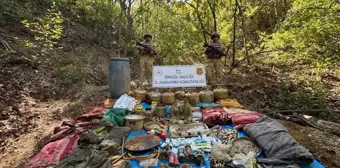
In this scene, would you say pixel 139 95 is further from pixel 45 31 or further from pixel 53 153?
pixel 45 31

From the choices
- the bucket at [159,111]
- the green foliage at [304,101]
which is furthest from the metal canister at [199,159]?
the green foliage at [304,101]

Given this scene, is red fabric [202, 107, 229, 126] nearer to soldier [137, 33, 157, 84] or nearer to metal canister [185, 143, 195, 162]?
metal canister [185, 143, 195, 162]

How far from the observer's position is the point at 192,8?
24.3 feet

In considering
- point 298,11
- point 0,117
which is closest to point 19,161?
point 0,117

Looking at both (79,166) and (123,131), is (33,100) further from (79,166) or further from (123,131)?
(79,166)

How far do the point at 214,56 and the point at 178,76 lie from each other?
1159 mm

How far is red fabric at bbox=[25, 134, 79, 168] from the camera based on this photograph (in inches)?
79.7

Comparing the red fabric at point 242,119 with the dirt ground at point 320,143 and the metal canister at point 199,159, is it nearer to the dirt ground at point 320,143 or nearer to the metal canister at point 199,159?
the dirt ground at point 320,143

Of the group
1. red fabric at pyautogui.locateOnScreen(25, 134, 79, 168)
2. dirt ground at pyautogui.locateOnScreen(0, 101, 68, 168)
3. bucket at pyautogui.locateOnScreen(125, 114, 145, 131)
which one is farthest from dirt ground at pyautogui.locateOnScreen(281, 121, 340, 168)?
dirt ground at pyautogui.locateOnScreen(0, 101, 68, 168)

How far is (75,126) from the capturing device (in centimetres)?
289

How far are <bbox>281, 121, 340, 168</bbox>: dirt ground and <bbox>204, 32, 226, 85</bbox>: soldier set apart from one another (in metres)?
1.94

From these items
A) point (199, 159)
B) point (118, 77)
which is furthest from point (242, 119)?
point (118, 77)

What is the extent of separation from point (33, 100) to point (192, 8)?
19.5 feet

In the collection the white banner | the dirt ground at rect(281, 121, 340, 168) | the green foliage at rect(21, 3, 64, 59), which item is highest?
the green foliage at rect(21, 3, 64, 59)
